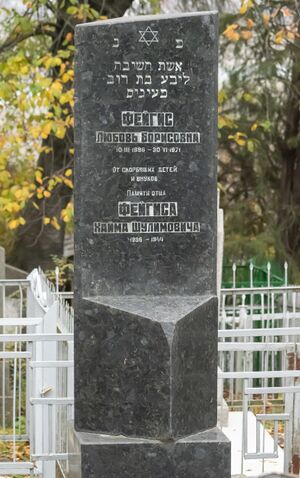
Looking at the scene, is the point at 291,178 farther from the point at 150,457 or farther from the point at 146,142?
the point at 150,457

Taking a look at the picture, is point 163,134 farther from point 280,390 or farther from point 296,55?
point 296,55

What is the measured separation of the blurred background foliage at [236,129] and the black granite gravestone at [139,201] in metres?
7.59

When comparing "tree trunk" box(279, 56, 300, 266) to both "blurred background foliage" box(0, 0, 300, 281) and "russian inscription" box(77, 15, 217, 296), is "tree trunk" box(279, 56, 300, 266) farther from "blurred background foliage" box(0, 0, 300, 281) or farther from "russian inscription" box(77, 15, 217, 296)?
"russian inscription" box(77, 15, 217, 296)

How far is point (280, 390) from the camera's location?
22.1 feet

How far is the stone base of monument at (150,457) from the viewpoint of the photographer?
5457 millimetres

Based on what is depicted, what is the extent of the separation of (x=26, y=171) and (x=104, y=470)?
13.0 meters

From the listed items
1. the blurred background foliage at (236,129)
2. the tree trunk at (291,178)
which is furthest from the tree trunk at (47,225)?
the tree trunk at (291,178)

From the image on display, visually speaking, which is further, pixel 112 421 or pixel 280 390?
pixel 280 390

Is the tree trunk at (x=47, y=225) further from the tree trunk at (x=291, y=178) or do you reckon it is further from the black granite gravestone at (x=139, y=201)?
the black granite gravestone at (x=139, y=201)

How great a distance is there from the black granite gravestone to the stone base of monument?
6 cm

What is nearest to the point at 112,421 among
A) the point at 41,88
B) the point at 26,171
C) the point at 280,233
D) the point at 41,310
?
the point at 41,310

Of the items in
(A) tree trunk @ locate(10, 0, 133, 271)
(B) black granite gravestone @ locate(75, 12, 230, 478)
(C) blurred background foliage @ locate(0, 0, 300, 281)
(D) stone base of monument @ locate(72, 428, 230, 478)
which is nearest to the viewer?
(D) stone base of monument @ locate(72, 428, 230, 478)

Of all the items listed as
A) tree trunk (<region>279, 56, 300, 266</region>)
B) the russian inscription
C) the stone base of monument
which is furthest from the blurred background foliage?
the stone base of monument

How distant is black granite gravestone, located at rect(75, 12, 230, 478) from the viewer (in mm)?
5570
